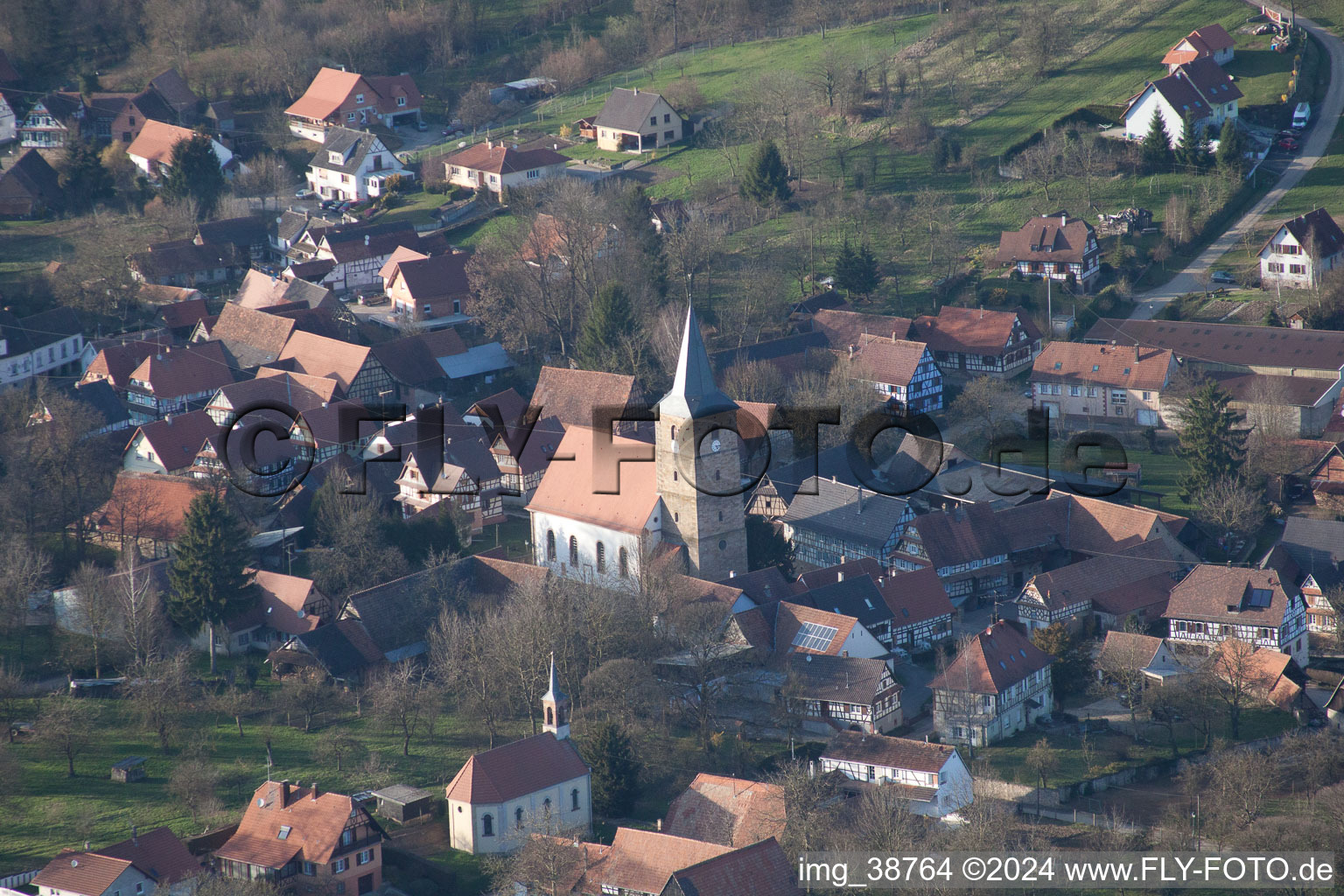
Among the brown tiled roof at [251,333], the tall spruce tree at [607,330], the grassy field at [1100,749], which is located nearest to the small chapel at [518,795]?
the grassy field at [1100,749]

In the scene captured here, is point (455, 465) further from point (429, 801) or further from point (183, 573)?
point (429, 801)

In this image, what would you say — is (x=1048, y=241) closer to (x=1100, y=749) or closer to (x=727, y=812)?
(x=1100, y=749)

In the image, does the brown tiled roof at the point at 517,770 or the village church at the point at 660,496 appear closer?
the brown tiled roof at the point at 517,770

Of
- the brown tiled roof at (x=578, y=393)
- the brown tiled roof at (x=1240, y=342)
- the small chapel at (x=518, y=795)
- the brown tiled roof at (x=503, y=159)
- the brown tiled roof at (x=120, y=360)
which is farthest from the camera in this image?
the brown tiled roof at (x=503, y=159)

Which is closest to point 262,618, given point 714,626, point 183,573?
point 183,573

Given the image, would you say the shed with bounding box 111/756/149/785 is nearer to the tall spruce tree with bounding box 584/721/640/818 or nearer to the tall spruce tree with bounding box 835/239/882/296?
the tall spruce tree with bounding box 584/721/640/818

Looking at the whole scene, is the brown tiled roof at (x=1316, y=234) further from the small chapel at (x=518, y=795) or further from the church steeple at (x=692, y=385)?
the small chapel at (x=518, y=795)

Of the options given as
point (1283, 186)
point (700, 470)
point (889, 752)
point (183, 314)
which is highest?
point (1283, 186)

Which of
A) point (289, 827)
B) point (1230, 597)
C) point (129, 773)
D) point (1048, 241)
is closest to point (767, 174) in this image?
point (1048, 241)
